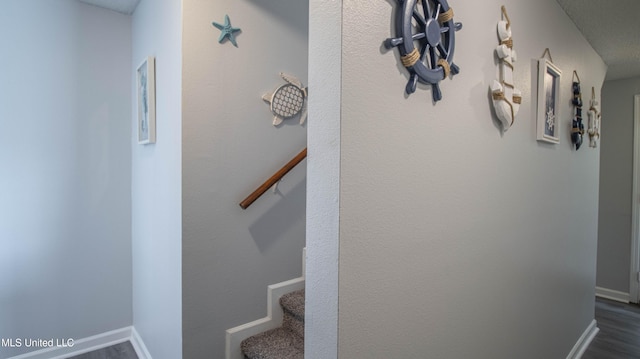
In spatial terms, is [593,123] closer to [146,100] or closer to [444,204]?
[444,204]

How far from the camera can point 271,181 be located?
1.60 metres

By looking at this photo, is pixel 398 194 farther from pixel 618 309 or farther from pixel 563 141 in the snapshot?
pixel 618 309

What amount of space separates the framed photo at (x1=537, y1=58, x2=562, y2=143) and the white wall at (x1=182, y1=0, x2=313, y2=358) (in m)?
1.20

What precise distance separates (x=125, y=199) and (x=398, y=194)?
6.70ft

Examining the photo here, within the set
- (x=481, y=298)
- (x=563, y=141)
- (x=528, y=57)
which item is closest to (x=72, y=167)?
(x=481, y=298)

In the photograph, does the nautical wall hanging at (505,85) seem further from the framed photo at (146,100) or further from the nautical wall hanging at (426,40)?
the framed photo at (146,100)

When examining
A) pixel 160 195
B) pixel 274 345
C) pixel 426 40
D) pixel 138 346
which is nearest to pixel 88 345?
pixel 138 346

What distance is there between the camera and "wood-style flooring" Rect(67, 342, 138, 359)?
1.98m

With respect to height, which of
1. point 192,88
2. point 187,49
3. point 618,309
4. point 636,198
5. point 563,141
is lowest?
point 618,309

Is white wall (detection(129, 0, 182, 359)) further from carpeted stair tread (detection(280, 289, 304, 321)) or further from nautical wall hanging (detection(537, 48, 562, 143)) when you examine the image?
nautical wall hanging (detection(537, 48, 562, 143))

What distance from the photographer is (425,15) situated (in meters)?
0.83

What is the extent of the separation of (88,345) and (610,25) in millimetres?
3911

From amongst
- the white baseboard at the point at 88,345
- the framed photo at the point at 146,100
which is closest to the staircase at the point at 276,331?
the white baseboard at the point at 88,345

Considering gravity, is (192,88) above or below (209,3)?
below
